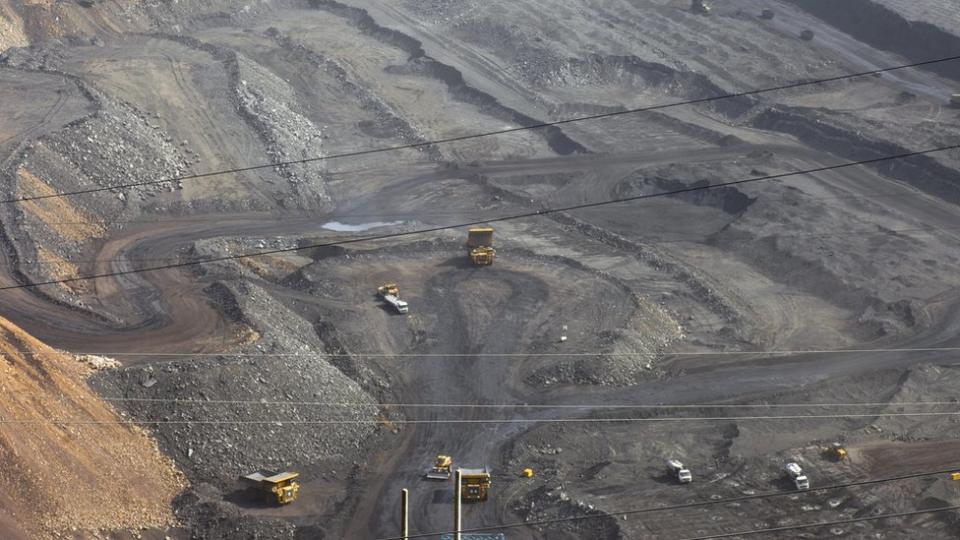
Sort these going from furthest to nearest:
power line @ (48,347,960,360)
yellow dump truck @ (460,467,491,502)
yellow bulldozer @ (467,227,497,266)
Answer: yellow bulldozer @ (467,227,497,266) → power line @ (48,347,960,360) → yellow dump truck @ (460,467,491,502)

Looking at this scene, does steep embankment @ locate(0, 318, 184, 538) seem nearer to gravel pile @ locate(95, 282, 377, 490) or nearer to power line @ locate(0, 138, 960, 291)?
gravel pile @ locate(95, 282, 377, 490)

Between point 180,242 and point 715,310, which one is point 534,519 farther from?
point 180,242

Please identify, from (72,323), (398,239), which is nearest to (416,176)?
(398,239)

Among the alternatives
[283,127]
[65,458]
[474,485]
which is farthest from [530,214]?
[65,458]

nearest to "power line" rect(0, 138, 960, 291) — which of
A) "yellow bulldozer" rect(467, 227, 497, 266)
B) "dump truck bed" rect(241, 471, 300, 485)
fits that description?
Answer: "yellow bulldozer" rect(467, 227, 497, 266)

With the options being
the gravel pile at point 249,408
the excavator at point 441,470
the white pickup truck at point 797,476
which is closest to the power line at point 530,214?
the gravel pile at point 249,408

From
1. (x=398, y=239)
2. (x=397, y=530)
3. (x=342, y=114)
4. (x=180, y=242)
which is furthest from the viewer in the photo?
(x=342, y=114)
